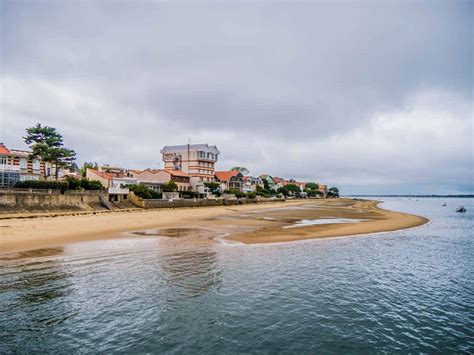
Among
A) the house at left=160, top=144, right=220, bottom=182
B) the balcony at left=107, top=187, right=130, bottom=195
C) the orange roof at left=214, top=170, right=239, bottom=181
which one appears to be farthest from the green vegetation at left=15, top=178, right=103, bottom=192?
the orange roof at left=214, top=170, right=239, bottom=181

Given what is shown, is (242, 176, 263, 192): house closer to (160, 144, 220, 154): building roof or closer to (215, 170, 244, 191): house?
(215, 170, 244, 191): house

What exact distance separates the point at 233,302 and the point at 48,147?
5348 centimetres

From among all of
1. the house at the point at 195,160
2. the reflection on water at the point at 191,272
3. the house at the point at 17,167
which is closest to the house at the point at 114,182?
the house at the point at 17,167

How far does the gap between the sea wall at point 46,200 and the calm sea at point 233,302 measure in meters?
23.8

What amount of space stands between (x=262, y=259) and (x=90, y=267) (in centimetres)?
826

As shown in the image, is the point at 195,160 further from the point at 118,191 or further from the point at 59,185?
the point at 59,185

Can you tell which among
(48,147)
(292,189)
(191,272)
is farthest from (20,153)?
(292,189)

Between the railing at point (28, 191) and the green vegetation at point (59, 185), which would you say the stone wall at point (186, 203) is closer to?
the green vegetation at point (59, 185)

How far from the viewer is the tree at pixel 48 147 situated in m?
50.0

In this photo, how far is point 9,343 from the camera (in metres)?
6.73

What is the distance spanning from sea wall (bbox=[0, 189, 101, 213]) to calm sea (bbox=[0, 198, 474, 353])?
2383cm

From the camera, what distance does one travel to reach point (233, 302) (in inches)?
370

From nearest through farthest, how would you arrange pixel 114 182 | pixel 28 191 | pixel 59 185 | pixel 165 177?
pixel 28 191, pixel 59 185, pixel 114 182, pixel 165 177

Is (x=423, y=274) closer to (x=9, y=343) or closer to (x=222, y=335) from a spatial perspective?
(x=222, y=335)
